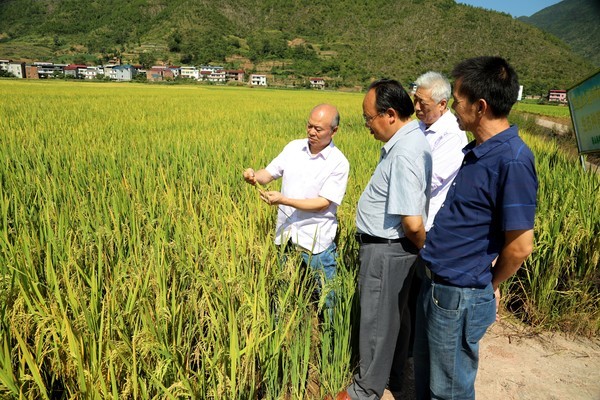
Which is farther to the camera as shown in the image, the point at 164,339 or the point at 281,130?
the point at 281,130

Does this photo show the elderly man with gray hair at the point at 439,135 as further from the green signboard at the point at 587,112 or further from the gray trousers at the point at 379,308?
the green signboard at the point at 587,112

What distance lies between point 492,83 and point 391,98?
49 centimetres

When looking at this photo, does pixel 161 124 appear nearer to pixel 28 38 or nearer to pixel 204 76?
pixel 204 76

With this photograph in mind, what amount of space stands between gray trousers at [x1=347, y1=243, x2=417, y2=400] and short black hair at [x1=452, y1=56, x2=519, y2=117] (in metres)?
0.73

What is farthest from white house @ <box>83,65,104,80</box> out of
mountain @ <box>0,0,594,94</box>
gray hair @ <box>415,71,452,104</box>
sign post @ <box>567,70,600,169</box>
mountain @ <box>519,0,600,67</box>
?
gray hair @ <box>415,71,452,104</box>

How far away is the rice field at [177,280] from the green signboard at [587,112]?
340 millimetres

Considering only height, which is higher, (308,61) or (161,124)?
(308,61)

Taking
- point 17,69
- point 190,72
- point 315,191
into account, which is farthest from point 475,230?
point 190,72

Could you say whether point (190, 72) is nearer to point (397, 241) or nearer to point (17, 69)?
point (17, 69)

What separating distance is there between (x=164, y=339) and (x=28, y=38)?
14875cm

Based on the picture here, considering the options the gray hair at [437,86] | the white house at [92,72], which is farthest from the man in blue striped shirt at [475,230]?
the white house at [92,72]

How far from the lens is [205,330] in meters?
1.72

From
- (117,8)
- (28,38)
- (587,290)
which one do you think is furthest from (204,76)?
(117,8)

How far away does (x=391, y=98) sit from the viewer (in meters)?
1.70
